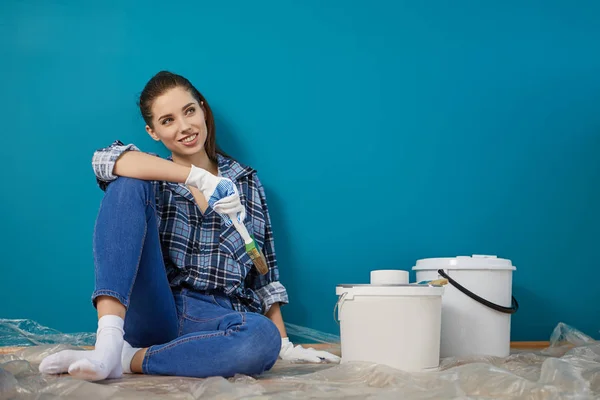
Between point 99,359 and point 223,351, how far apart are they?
0.22m

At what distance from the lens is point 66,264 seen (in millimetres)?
1706

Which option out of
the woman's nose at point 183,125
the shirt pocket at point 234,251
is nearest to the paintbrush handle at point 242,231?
the shirt pocket at point 234,251

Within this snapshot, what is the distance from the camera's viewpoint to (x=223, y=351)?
1106 millimetres

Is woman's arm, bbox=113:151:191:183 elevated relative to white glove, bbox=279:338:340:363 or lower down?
elevated

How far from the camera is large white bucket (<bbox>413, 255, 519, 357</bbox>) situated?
1.46 meters

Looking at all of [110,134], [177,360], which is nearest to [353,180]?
[110,134]

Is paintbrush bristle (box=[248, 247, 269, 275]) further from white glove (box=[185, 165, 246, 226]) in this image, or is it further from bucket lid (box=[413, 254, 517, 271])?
bucket lid (box=[413, 254, 517, 271])

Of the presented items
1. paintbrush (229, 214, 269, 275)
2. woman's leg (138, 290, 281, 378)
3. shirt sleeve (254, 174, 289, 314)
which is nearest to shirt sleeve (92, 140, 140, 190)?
paintbrush (229, 214, 269, 275)

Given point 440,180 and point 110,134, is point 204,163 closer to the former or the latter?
point 110,134

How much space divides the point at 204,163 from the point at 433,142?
693mm

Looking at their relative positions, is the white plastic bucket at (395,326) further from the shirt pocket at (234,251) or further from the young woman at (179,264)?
the shirt pocket at (234,251)

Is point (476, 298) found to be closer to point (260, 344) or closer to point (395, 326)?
point (395, 326)

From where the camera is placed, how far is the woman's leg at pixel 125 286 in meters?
1.04

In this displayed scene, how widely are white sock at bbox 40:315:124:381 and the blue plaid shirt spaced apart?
12.1 inches
